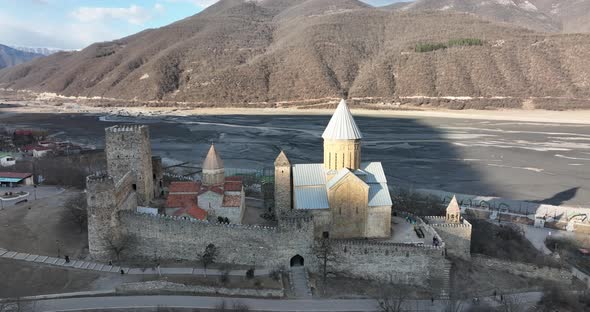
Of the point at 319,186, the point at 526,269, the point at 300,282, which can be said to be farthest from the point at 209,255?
the point at 526,269

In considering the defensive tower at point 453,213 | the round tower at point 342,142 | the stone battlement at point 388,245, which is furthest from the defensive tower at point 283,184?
the defensive tower at point 453,213

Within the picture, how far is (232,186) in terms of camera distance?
85.4ft

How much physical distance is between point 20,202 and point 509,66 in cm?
10917

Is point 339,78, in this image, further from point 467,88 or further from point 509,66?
point 509,66

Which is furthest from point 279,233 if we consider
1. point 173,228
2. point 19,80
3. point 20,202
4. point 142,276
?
point 19,80

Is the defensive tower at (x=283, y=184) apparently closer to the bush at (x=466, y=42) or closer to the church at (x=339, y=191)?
the church at (x=339, y=191)

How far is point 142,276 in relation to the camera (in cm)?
2108

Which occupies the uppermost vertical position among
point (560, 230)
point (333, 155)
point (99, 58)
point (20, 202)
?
point (99, 58)

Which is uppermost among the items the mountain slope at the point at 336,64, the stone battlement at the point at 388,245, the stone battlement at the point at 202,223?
the mountain slope at the point at 336,64

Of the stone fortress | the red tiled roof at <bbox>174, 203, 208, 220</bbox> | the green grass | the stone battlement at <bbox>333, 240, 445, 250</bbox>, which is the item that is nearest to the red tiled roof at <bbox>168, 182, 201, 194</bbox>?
the stone fortress

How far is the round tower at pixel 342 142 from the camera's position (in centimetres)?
2577

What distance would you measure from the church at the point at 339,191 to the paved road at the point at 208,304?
15.6ft

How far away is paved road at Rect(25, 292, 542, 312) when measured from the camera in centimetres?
1873

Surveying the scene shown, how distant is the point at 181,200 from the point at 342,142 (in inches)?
393
